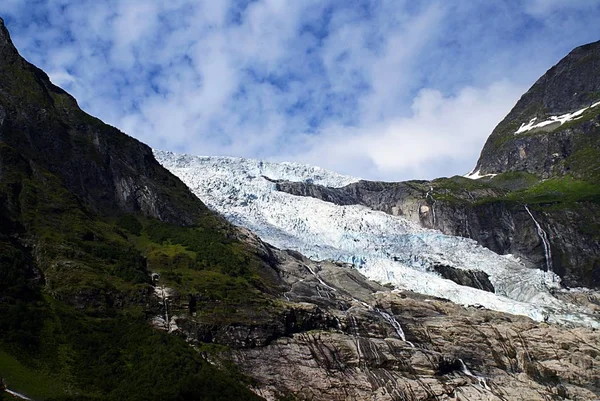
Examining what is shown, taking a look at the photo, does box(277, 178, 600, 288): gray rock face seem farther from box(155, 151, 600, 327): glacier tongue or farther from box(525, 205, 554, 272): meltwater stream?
box(155, 151, 600, 327): glacier tongue

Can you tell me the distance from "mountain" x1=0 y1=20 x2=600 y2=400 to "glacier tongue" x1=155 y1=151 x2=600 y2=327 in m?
1.99

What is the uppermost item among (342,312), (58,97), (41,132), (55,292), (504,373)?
(58,97)

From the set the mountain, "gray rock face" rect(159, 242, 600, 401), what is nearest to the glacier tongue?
the mountain

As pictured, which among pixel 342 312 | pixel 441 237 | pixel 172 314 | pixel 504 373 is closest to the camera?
pixel 172 314

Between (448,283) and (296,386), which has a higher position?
(448,283)

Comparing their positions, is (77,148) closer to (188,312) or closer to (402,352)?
(188,312)

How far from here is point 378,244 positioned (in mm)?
157875

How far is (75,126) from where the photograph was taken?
12975cm

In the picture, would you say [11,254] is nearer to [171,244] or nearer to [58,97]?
[171,244]

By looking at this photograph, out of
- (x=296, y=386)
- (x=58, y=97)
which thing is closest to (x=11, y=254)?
(x=296, y=386)

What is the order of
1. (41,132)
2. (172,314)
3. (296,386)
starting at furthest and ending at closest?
1. (41,132)
2. (172,314)
3. (296,386)

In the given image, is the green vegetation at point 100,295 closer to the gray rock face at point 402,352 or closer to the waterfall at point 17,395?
the waterfall at point 17,395

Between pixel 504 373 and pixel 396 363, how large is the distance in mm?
17627

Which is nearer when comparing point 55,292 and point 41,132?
point 55,292
